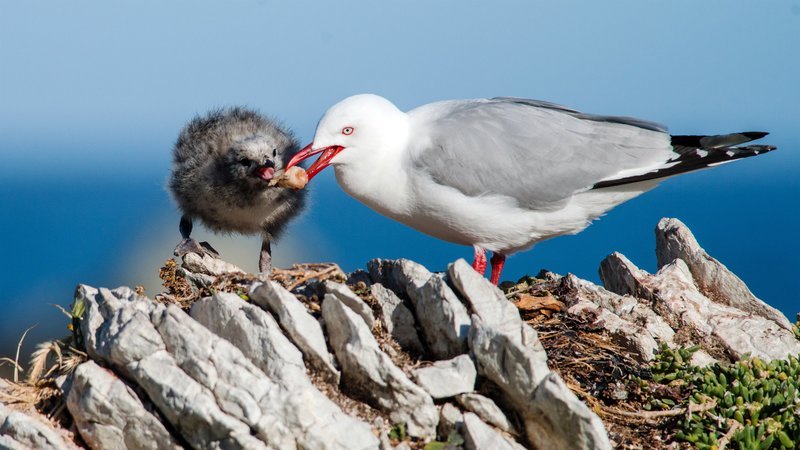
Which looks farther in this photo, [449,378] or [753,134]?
[753,134]

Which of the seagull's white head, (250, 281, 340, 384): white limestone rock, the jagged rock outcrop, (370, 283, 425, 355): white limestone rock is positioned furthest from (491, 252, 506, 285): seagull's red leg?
the jagged rock outcrop

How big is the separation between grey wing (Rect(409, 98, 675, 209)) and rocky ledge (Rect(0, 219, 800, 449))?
1.22m

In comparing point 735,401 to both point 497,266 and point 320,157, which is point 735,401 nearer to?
point 497,266

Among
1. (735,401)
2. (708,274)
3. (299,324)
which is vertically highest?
(299,324)

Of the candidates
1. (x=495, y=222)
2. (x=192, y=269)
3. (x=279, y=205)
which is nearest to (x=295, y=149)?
(x=279, y=205)

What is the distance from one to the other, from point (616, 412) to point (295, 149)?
466 centimetres

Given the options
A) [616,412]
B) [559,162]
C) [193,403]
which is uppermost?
[559,162]

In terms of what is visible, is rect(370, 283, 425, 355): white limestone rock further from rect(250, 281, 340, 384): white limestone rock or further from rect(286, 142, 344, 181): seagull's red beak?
rect(286, 142, 344, 181): seagull's red beak

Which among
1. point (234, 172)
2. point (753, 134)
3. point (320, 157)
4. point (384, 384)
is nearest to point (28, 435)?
point (384, 384)

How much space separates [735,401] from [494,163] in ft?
8.07

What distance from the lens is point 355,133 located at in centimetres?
691

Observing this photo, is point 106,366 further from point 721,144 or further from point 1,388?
point 721,144

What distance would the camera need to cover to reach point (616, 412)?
5.48 metres

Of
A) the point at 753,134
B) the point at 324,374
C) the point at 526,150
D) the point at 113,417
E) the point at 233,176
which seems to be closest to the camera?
the point at 113,417
